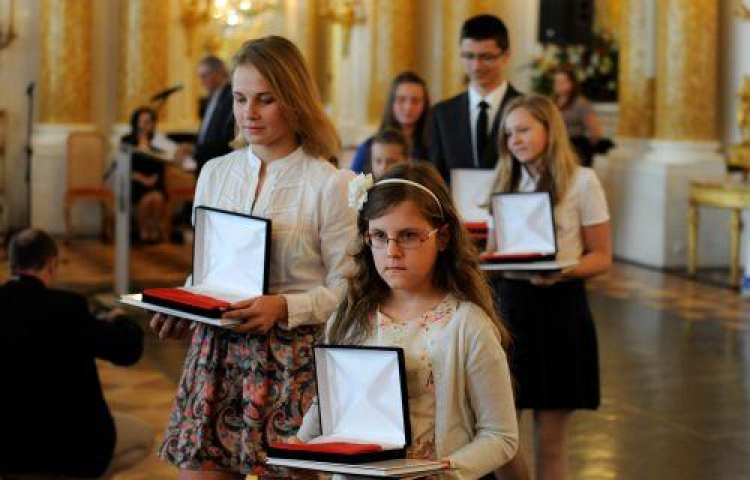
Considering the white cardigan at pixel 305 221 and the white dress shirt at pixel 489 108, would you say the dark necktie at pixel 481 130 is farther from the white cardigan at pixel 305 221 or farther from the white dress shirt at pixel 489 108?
the white cardigan at pixel 305 221

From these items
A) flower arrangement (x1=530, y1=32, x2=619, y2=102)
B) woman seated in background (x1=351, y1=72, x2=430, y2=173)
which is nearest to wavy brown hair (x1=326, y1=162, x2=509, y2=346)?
woman seated in background (x1=351, y1=72, x2=430, y2=173)

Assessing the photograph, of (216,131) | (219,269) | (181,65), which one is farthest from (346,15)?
(219,269)

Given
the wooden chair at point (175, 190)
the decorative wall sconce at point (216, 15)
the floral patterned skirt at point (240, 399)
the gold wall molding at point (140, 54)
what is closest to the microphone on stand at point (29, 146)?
the gold wall molding at point (140, 54)

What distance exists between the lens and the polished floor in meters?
7.24

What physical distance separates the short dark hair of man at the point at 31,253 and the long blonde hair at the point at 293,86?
181 cm

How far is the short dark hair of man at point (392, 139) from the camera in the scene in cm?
672

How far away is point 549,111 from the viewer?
554 centimetres

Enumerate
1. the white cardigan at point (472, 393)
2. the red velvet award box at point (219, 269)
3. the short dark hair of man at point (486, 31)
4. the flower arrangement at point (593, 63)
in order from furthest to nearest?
the flower arrangement at point (593, 63) → the short dark hair of man at point (486, 31) → the red velvet award box at point (219, 269) → the white cardigan at point (472, 393)

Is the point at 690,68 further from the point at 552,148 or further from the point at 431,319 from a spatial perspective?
the point at 431,319

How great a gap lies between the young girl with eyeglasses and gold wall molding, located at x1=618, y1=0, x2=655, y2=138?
12.7 meters

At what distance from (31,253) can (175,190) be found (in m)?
12.3

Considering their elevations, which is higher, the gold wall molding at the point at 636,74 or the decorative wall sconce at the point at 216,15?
the decorative wall sconce at the point at 216,15

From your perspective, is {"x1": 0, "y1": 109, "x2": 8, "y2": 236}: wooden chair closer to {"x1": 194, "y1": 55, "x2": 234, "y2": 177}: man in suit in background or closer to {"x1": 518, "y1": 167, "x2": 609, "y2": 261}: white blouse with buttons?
{"x1": 194, "y1": 55, "x2": 234, "y2": 177}: man in suit in background

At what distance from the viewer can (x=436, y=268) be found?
3.64 m
